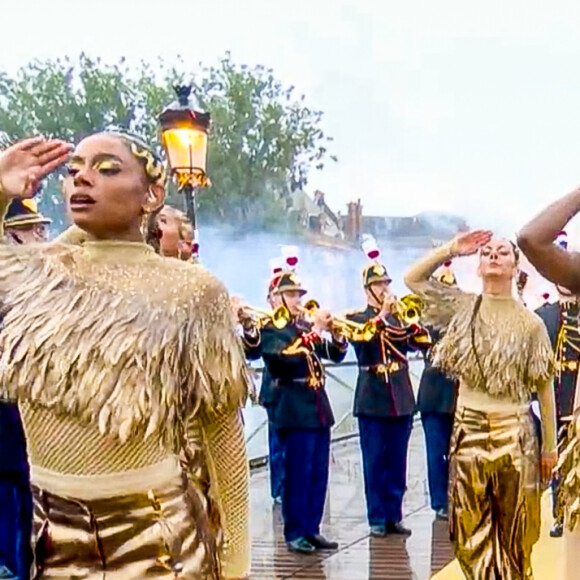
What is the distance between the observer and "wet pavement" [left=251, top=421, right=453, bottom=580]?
7.30 meters

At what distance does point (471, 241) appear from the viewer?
605 cm

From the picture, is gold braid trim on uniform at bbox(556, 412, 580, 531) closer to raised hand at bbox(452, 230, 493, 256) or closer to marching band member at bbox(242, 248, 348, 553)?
raised hand at bbox(452, 230, 493, 256)

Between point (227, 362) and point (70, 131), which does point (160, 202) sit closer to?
point (227, 362)

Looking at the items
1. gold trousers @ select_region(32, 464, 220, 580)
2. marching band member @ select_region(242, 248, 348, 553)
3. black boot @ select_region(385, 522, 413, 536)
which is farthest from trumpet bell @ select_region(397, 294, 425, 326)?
gold trousers @ select_region(32, 464, 220, 580)

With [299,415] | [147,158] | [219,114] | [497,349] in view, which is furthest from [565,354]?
[219,114]

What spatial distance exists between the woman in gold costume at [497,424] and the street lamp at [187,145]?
2.93m

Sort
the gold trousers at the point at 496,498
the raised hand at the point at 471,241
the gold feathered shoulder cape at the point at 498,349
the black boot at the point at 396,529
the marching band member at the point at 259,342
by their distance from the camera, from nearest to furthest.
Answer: the gold trousers at the point at 496,498
the gold feathered shoulder cape at the point at 498,349
the raised hand at the point at 471,241
the marching band member at the point at 259,342
the black boot at the point at 396,529

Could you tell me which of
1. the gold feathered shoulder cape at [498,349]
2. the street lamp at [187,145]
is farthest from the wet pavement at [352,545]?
the street lamp at [187,145]

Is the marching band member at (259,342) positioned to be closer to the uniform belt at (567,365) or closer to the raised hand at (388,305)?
the raised hand at (388,305)

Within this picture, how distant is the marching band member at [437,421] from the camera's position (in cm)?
952

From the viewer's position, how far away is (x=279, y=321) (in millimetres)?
8141

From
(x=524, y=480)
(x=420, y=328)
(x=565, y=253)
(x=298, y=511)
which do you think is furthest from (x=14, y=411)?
(x=420, y=328)

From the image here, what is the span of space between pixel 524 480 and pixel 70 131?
19896 millimetres

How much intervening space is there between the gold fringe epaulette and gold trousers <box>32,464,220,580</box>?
165mm
